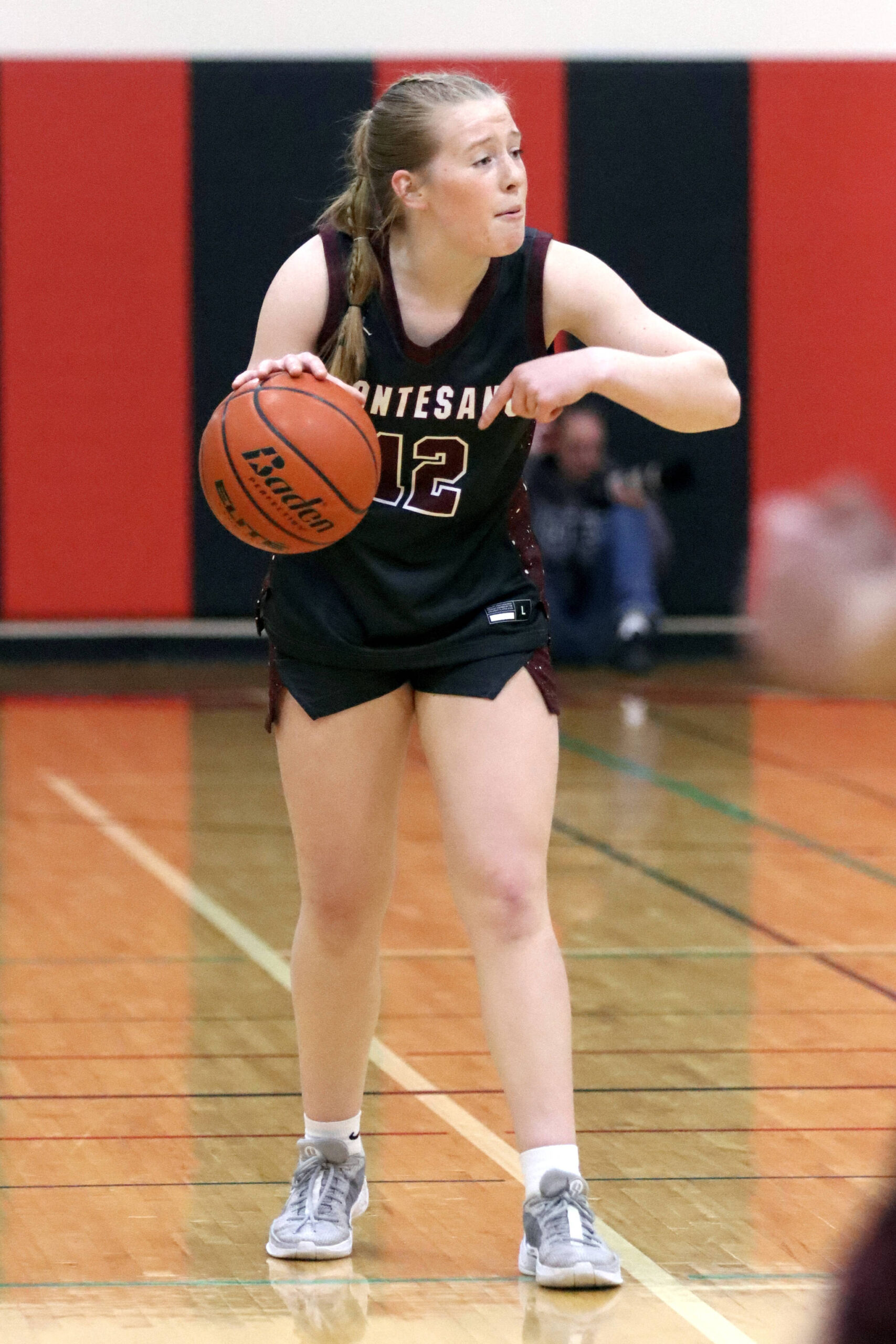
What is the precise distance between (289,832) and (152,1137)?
9.43 feet

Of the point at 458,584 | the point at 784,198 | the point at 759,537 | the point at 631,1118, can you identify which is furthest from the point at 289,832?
the point at 784,198

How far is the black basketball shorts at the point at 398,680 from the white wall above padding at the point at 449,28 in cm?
886

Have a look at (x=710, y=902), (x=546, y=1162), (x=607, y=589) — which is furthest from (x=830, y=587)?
(x=607, y=589)

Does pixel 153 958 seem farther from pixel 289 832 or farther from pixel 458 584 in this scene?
pixel 458 584

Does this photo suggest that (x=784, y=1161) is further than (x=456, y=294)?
Yes

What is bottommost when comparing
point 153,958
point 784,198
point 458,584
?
point 153,958

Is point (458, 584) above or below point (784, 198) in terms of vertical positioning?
below

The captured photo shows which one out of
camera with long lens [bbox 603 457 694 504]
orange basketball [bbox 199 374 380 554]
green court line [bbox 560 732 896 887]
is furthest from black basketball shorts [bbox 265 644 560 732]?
camera with long lens [bbox 603 457 694 504]

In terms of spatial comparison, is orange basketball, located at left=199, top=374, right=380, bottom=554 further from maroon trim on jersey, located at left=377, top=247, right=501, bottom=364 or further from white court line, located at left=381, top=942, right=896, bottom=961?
white court line, located at left=381, top=942, right=896, bottom=961

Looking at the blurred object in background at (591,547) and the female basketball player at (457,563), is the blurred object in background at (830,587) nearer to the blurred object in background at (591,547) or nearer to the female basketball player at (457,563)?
the female basketball player at (457,563)

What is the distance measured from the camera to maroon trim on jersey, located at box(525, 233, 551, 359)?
2.86 m

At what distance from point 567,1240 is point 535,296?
1250 mm

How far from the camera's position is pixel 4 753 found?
796 centimetres

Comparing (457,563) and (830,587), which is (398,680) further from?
(830,587)
